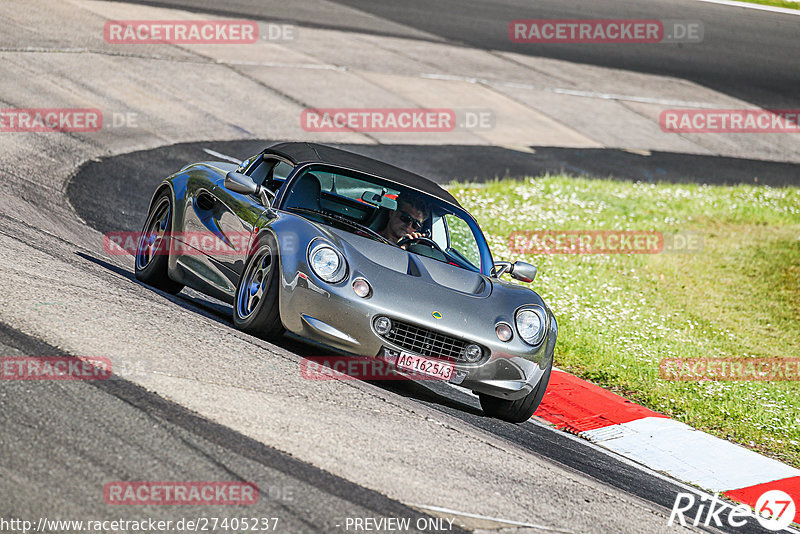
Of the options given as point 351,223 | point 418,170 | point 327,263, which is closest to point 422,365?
point 327,263

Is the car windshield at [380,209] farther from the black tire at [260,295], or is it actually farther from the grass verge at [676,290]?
the grass verge at [676,290]

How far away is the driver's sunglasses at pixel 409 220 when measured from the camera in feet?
25.5

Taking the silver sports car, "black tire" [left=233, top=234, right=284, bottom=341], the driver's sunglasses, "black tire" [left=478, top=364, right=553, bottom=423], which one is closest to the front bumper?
the silver sports car

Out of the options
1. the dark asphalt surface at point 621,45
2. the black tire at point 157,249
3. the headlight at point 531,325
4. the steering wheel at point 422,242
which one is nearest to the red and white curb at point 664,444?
the headlight at point 531,325

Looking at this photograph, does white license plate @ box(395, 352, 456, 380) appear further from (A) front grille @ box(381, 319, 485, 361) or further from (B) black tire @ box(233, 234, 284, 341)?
(B) black tire @ box(233, 234, 284, 341)

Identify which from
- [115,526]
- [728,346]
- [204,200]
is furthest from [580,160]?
[115,526]

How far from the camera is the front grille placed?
652 cm

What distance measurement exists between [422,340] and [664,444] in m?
2.56

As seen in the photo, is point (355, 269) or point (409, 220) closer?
point (355, 269)

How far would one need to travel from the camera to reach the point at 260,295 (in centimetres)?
686

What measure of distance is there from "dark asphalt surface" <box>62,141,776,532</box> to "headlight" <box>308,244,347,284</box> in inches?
28.8

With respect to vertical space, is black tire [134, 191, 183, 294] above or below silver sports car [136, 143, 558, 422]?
below

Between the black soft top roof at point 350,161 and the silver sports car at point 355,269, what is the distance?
0.02 m

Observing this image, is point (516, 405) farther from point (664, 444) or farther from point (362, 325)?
point (664, 444)
